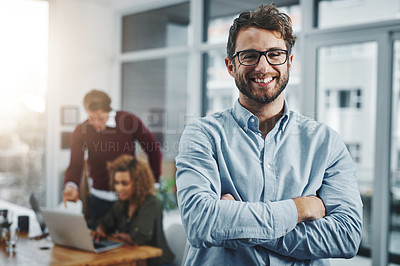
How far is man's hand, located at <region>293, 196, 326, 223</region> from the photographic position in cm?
128

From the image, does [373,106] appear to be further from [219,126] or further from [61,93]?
[61,93]

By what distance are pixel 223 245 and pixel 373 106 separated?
225cm

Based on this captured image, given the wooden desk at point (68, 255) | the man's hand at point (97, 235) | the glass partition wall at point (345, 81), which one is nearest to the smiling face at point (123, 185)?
the man's hand at point (97, 235)

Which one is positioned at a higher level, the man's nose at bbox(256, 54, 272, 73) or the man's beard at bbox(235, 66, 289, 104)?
the man's nose at bbox(256, 54, 272, 73)

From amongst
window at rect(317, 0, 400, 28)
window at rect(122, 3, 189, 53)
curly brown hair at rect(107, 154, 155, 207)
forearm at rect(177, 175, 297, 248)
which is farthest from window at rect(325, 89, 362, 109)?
forearm at rect(177, 175, 297, 248)

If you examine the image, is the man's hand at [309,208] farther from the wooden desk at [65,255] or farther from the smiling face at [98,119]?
the smiling face at [98,119]

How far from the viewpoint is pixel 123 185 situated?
3330mm

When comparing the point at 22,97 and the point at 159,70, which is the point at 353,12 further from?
the point at 22,97

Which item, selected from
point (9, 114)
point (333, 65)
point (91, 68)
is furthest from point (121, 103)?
point (333, 65)

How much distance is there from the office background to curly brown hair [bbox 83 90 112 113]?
0.34m

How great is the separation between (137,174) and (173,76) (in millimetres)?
1455

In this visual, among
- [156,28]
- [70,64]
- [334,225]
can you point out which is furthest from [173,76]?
[334,225]

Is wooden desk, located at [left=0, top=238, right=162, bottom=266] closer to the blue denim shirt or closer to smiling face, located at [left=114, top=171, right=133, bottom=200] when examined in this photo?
smiling face, located at [left=114, top=171, right=133, bottom=200]

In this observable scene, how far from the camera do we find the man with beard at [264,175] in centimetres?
122
